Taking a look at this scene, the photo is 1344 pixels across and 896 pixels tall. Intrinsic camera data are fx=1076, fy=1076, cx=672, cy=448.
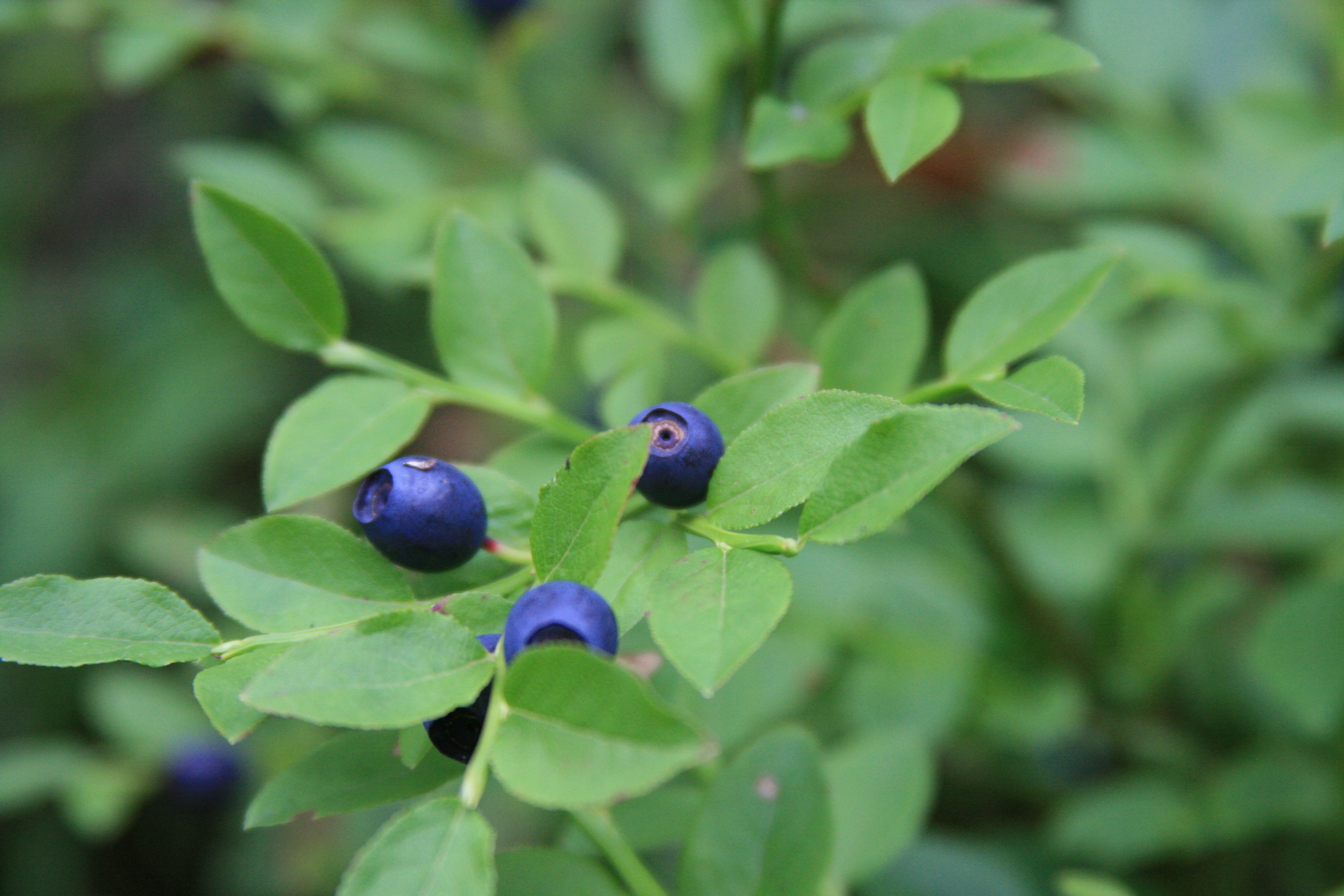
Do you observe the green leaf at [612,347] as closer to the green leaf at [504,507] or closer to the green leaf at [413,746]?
the green leaf at [504,507]

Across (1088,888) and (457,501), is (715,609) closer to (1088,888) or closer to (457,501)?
(457,501)

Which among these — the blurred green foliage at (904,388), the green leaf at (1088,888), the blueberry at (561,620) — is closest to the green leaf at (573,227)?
the blurred green foliage at (904,388)

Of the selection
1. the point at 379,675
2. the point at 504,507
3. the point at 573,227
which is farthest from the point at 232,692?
the point at 573,227

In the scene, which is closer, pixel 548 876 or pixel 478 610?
pixel 478 610

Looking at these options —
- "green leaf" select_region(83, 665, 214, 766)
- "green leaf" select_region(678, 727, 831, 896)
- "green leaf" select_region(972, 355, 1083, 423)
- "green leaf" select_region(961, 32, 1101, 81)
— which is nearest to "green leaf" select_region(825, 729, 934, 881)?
"green leaf" select_region(678, 727, 831, 896)

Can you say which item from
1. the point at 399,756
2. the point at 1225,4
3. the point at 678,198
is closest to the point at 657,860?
the point at 399,756

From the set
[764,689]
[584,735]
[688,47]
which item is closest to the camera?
[584,735]

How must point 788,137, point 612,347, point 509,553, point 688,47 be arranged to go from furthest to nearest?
point 688,47 < point 612,347 < point 788,137 < point 509,553
